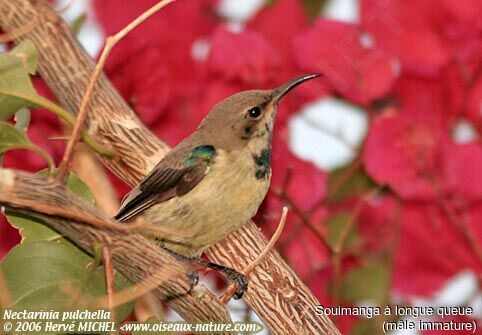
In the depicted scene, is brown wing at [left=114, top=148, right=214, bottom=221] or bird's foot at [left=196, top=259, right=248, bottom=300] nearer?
bird's foot at [left=196, top=259, right=248, bottom=300]

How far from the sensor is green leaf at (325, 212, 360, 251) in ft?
15.4

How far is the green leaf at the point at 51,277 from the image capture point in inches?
113

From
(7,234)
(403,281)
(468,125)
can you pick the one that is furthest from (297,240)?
(7,234)

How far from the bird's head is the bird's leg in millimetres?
429

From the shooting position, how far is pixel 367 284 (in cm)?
429

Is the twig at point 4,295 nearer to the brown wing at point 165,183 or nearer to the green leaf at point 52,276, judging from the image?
the green leaf at point 52,276

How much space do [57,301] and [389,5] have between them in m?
2.22

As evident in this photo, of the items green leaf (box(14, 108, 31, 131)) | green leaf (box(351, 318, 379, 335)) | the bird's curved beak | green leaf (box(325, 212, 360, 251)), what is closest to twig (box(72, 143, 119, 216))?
the bird's curved beak

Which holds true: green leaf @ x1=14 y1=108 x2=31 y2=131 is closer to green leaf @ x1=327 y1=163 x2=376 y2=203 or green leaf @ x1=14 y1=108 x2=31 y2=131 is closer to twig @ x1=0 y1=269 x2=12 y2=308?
twig @ x1=0 y1=269 x2=12 y2=308

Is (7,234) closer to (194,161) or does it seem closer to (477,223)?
(194,161)

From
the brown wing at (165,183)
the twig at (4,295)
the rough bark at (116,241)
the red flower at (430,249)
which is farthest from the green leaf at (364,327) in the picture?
the twig at (4,295)

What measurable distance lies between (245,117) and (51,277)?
1175mm

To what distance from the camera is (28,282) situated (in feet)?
9.49

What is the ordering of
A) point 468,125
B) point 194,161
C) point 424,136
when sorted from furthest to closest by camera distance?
point 468,125
point 424,136
point 194,161
